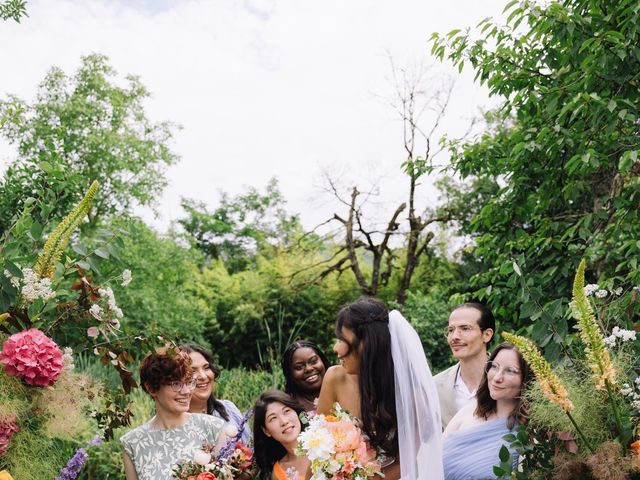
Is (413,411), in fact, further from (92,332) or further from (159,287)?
(159,287)

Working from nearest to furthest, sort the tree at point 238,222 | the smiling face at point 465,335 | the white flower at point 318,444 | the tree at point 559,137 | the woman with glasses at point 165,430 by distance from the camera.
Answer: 1. the white flower at point 318,444
2. the woman with glasses at point 165,430
3. the tree at point 559,137
4. the smiling face at point 465,335
5. the tree at point 238,222

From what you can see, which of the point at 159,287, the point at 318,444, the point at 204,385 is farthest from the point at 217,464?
the point at 159,287

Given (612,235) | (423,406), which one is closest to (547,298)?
(612,235)

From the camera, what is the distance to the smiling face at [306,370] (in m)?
4.66

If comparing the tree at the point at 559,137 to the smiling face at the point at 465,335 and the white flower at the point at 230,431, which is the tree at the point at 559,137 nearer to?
the smiling face at the point at 465,335

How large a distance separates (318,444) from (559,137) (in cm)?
263

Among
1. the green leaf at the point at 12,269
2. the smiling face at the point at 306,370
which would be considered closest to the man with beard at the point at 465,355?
the smiling face at the point at 306,370

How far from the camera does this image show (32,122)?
1777cm

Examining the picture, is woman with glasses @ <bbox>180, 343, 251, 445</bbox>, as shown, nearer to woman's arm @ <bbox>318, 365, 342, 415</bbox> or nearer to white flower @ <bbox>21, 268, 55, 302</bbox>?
woman's arm @ <bbox>318, 365, 342, 415</bbox>

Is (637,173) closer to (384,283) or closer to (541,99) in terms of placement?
(541,99)

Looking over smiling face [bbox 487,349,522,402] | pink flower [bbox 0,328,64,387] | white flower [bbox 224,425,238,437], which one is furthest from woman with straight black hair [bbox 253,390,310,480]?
pink flower [bbox 0,328,64,387]

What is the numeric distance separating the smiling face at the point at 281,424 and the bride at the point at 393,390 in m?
0.64

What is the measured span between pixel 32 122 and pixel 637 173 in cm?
1565

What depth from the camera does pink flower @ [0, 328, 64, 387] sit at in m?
2.17
